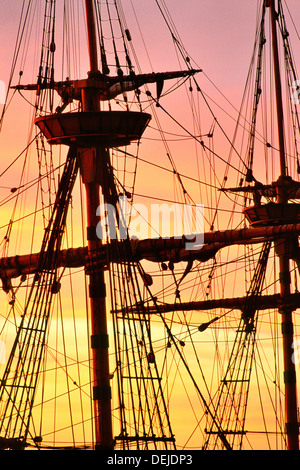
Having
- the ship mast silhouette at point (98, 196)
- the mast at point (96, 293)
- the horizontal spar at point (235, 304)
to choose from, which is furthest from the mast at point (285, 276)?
the mast at point (96, 293)

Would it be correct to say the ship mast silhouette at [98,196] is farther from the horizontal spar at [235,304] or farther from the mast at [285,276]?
the horizontal spar at [235,304]

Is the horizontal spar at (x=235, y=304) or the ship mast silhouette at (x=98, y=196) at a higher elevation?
the horizontal spar at (x=235, y=304)

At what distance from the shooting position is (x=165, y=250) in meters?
64.4

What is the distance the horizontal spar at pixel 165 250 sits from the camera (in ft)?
209

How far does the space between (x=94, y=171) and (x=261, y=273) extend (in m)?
17.5

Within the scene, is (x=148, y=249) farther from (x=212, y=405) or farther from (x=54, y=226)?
(x=212, y=405)

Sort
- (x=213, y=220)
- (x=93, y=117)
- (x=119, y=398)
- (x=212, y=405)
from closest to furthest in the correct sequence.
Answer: (x=119, y=398) < (x=93, y=117) < (x=213, y=220) < (x=212, y=405)

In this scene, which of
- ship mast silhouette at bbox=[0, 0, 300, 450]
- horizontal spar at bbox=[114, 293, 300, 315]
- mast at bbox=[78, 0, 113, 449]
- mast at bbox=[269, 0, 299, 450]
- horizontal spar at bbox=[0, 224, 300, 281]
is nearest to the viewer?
mast at bbox=[78, 0, 113, 449]

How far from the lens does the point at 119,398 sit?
53.4 m

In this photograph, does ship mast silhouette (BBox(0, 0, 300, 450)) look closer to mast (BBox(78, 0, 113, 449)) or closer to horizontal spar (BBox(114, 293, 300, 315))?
mast (BBox(78, 0, 113, 449))

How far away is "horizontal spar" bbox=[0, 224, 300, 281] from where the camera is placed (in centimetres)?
6361

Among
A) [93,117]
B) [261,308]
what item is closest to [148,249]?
[93,117]

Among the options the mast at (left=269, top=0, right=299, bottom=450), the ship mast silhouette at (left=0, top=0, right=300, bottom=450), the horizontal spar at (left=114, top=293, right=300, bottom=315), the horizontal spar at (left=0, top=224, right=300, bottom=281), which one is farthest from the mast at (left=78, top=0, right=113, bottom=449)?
the mast at (left=269, top=0, right=299, bottom=450)

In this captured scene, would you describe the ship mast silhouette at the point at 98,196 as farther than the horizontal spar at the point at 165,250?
No
